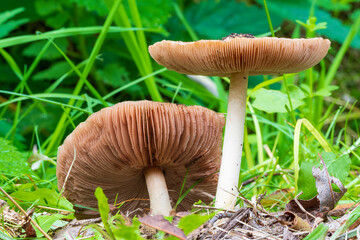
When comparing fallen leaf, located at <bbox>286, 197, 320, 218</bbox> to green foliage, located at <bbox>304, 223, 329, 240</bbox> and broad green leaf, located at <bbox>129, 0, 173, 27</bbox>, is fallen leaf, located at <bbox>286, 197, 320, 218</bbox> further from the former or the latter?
broad green leaf, located at <bbox>129, 0, 173, 27</bbox>

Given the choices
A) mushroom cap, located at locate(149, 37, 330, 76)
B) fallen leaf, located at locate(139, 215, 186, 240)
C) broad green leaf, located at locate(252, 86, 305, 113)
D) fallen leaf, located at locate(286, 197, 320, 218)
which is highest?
mushroom cap, located at locate(149, 37, 330, 76)

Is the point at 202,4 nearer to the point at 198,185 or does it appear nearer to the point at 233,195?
the point at 198,185

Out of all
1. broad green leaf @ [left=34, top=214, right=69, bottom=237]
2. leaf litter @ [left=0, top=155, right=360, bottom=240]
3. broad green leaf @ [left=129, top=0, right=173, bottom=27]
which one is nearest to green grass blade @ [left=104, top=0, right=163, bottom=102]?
broad green leaf @ [left=129, top=0, right=173, bottom=27]

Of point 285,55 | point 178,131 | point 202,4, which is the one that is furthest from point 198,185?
point 202,4

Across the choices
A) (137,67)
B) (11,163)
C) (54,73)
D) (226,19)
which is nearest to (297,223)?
(11,163)

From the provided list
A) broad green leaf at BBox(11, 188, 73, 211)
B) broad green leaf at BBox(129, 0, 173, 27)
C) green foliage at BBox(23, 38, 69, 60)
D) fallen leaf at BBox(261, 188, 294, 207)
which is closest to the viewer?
broad green leaf at BBox(11, 188, 73, 211)

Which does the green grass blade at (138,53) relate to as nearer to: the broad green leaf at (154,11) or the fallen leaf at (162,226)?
the broad green leaf at (154,11)

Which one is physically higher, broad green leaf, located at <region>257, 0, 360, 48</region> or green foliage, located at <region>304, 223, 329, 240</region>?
broad green leaf, located at <region>257, 0, 360, 48</region>
